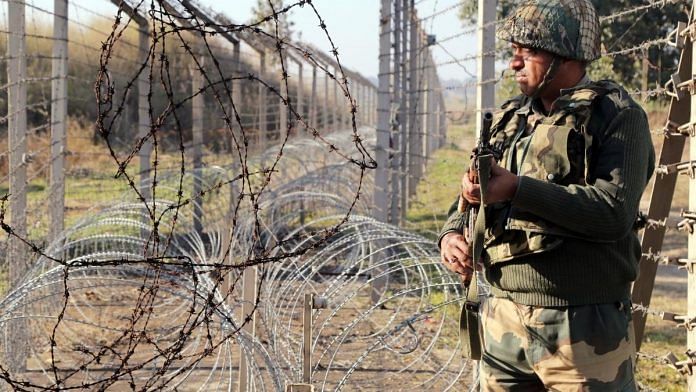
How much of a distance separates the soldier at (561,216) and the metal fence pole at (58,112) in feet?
14.7

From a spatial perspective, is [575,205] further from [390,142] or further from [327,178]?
[390,142]

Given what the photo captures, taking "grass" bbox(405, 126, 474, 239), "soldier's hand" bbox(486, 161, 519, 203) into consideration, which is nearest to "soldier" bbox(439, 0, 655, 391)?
"soldier's hand" bbox(486, 161, 519, 203)

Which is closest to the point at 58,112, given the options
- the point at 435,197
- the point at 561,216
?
the point at 561,216

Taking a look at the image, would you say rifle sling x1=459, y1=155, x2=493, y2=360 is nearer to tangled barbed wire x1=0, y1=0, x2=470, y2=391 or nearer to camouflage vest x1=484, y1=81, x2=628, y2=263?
camouflage vest x1=484, y1=81, x2=628, y2=263

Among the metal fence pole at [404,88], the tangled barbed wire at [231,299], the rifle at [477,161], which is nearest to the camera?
the rifle at [477,161]

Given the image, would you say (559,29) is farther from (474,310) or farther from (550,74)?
(474,310)

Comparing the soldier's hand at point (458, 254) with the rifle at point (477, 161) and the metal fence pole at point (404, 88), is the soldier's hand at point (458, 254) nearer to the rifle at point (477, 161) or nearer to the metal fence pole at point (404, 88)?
the rifle at point (477, 161)

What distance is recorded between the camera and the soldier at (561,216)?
2428 millimetres

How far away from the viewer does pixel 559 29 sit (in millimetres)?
2596

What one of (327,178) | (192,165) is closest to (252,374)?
(327,178)

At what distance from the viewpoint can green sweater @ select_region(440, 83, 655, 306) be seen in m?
2.41

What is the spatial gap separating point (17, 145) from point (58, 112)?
47.2 inches

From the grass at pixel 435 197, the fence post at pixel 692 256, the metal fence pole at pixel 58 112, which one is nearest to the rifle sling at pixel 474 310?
the fence post at pixel 692 256

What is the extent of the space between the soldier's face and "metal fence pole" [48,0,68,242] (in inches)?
178
